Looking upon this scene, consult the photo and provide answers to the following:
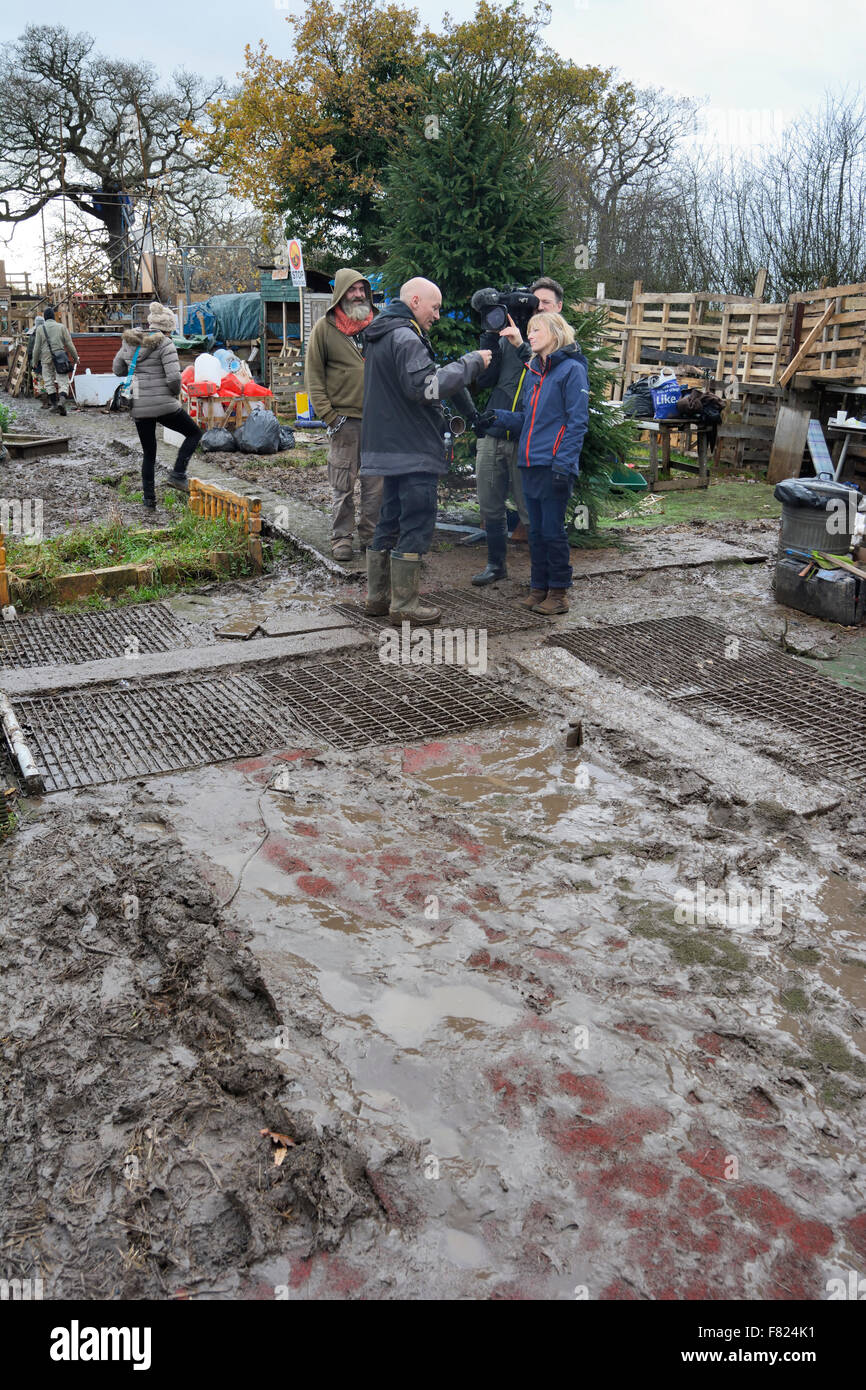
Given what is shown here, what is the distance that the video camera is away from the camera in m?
6.89

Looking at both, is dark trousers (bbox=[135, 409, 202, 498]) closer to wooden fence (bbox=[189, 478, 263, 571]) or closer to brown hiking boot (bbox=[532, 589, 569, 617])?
wooden fence (bbox=[189, 478, 263, 571])

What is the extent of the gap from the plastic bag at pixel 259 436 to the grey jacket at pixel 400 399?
302 inches

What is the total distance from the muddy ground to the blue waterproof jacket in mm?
2589

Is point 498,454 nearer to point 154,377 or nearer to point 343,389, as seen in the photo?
point 343,389

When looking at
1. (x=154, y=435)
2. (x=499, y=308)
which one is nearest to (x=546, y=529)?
(x=499, y=308)

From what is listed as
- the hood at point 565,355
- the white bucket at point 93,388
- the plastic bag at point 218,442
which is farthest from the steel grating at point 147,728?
the white bucket at point 93,388

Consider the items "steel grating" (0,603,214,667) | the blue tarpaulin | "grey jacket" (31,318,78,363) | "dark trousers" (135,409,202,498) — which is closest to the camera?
"steel grating" (0,603,214,667)

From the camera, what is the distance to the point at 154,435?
1011cm

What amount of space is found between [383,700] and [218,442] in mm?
9330

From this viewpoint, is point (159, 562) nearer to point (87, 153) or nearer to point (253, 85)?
point (253, 85)

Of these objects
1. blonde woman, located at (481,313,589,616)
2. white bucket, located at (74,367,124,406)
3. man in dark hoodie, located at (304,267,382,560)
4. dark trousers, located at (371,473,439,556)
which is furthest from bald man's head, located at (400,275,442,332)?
white bucket, located at (74,367,124,406)

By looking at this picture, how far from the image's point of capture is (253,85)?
24.1m

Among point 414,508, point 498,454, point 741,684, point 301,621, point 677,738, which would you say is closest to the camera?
point 677,738

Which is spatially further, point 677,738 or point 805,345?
point 805,345
